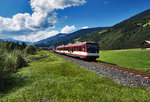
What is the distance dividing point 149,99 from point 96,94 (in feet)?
7.73

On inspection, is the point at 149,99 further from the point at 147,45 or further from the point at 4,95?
the point at 147,45

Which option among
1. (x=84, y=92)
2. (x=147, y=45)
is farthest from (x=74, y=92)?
(x=147, y=45)

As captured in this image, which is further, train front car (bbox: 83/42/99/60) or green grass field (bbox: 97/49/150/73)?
train front car (bbox: 83/42/99/60)

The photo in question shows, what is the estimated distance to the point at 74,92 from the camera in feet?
15.1

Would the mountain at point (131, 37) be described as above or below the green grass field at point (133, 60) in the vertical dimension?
above

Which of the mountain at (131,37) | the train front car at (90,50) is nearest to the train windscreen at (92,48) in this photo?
the train front car at (90,50)

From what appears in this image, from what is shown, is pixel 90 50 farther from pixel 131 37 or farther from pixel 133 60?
pixel 131 37

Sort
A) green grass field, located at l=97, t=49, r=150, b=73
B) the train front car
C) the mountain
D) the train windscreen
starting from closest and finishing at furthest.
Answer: green grass field, located at l=97, t=49, r=150, b=73
the train front car
the train windscreen
the mountain

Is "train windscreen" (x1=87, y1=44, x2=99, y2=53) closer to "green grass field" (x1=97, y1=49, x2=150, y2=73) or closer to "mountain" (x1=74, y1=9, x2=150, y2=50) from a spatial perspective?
Result: "green grass field" (x1=97, y1=49, x2=150, y2=73)

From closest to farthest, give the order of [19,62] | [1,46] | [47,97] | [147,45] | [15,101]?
[15,101] → [47,97] → [1,46] → [19,62] → [147,45]

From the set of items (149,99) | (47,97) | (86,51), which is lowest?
(149,99)

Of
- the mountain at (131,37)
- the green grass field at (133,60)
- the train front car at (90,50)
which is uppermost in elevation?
the mountain at (131,37)

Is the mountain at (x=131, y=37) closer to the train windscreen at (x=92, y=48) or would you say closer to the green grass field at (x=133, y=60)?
the green grass field at (x=133, y=60)

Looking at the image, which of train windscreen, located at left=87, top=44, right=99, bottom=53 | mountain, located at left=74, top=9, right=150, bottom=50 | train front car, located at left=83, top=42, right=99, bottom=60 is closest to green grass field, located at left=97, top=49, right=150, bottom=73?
train front car, located at left=83, top=42, right=99, bottom=60
